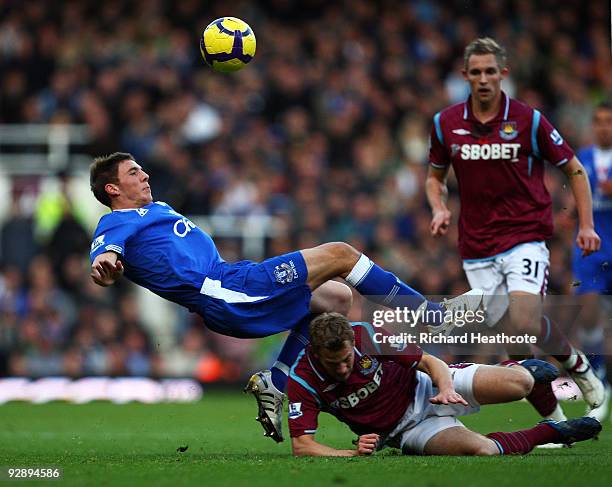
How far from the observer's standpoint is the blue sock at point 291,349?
25.2 feet

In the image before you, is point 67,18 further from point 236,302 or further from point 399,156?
point 236,302

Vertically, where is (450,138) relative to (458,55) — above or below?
below

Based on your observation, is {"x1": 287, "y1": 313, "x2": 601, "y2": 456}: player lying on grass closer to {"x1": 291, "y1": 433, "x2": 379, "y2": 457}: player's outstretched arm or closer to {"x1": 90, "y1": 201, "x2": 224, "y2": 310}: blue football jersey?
{"x1": 291, "y1": 433, "x2": 379, "y2": 457}: player's outstretched arm

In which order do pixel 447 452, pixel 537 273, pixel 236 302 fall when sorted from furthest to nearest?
pixel 537 273 < pixel 236 302 < pixel 447 452

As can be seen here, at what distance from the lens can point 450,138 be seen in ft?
27.4

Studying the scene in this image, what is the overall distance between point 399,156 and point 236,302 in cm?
973

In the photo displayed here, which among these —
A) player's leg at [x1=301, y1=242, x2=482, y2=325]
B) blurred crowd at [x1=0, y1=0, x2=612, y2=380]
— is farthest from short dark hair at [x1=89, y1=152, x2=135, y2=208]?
blurred crowd at [x1=0, y1=0, x2=612, y2=380]

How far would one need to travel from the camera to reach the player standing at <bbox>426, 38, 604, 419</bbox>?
26.4ft

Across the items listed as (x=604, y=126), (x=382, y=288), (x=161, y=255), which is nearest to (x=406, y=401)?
(x=382, y=288)

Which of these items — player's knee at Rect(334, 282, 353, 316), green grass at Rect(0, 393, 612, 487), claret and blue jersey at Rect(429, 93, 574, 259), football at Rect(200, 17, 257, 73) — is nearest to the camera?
green grass at Rect(0, 393, 612, 487)

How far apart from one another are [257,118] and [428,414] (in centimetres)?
1122

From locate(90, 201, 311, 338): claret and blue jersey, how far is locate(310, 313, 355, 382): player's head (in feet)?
3.26

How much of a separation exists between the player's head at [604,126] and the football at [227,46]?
2.94 meters

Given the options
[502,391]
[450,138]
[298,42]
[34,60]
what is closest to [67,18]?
[34,60]
